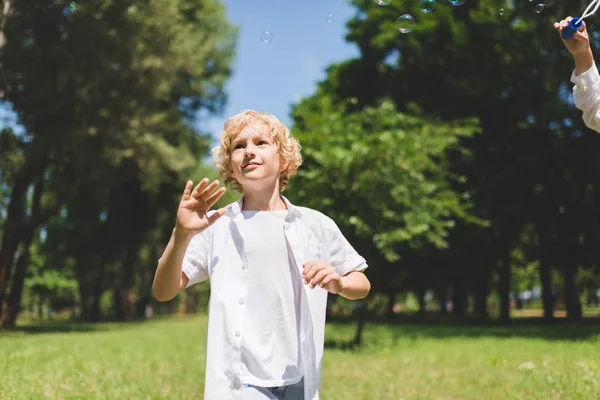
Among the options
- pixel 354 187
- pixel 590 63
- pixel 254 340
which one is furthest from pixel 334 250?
pixel 354 187

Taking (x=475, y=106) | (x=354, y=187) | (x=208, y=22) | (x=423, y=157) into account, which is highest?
(x=208, y=22)

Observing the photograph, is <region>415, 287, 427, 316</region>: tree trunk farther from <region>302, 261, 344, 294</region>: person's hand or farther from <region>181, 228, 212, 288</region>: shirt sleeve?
<region>302, 261, 344, 294</region>: person's hand

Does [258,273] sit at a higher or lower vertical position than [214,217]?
lower

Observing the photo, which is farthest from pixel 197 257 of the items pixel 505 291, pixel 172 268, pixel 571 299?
pixel 505 291

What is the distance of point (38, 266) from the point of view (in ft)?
154

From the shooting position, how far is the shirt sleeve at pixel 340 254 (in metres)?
3.12

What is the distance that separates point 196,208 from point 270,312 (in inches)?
24.6

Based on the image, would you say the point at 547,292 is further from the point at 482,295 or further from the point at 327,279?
the point at 327,279

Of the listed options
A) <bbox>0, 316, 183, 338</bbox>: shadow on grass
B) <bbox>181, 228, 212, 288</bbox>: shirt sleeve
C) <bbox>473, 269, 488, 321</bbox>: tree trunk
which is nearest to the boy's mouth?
<bbox>181, 228, 212, 288</bbox>: shirt sleeve

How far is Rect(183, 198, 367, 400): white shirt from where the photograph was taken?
108 inches

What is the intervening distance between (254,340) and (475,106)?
23825 millimetres

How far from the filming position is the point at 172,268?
2916mm

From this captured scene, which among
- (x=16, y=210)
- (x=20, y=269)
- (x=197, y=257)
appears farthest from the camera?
(x=20, y=269)

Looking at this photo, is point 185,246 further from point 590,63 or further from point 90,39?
point 90,39
